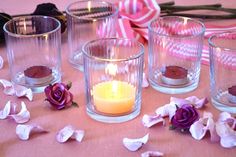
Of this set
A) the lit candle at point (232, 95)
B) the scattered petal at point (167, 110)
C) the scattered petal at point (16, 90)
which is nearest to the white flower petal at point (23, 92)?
the scattered petal at point (16, 90)

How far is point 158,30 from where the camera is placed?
94 centimetres

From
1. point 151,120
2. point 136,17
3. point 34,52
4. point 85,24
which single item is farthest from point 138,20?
point 151,120

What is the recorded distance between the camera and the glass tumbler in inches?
37.6

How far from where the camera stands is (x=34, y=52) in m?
0.92

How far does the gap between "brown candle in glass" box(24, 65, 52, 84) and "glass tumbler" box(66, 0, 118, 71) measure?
7 cm

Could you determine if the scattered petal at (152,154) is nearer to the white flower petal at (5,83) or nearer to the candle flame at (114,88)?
the candle flame at (114,88)

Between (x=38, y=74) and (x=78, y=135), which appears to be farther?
(x=38, y=74)

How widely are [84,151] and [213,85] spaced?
0.87 feet

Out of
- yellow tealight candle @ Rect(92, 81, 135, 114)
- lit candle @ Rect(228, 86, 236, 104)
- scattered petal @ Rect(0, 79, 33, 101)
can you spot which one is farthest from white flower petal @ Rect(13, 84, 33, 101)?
lit candle @ Rect(228, 86, 236, 104)

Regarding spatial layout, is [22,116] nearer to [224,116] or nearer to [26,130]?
[26,130]

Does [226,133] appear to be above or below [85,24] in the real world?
below

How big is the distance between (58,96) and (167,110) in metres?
0.18

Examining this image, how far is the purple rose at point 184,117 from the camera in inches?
28.6

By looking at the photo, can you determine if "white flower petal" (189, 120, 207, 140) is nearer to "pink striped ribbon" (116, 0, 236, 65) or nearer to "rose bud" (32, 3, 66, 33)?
"pink striped ribbon" (116, 0, 236, 65)
